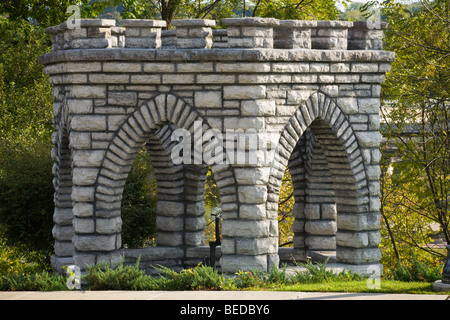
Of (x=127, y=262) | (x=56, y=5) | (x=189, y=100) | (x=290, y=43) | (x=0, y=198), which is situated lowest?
(x=127, y=262)

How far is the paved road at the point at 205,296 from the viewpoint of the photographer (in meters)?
8.75

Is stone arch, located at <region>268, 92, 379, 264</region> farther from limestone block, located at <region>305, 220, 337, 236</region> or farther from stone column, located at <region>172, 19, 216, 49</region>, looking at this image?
limestone block, located at <region>305, 220, 337, 236</region>

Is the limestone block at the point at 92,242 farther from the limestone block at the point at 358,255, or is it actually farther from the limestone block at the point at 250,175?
the limestone block at the point at 358,255

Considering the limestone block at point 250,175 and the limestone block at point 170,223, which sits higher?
the limestone block at point 250,175

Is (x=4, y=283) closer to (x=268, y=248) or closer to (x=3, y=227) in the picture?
(x=268, y=248)

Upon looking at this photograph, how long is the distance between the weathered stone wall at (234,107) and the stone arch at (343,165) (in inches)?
0.7

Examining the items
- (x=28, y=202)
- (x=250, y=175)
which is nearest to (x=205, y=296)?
(x=250, y=175)

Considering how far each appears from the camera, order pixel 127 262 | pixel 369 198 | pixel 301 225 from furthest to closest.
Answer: pixel 301 225 → pixel 127 262 → pixel 369 198

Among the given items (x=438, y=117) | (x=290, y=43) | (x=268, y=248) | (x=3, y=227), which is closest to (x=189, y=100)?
(x=290, y=43)

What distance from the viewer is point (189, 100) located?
11453 mm

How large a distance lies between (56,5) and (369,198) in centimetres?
1417

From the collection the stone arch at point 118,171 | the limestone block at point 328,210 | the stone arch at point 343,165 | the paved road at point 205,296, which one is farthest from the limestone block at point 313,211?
the paved road at point 205,296

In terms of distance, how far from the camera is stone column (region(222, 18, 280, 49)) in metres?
11.3

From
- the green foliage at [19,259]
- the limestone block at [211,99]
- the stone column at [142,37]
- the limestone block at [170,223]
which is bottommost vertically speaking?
the green foliage at [19,259]
